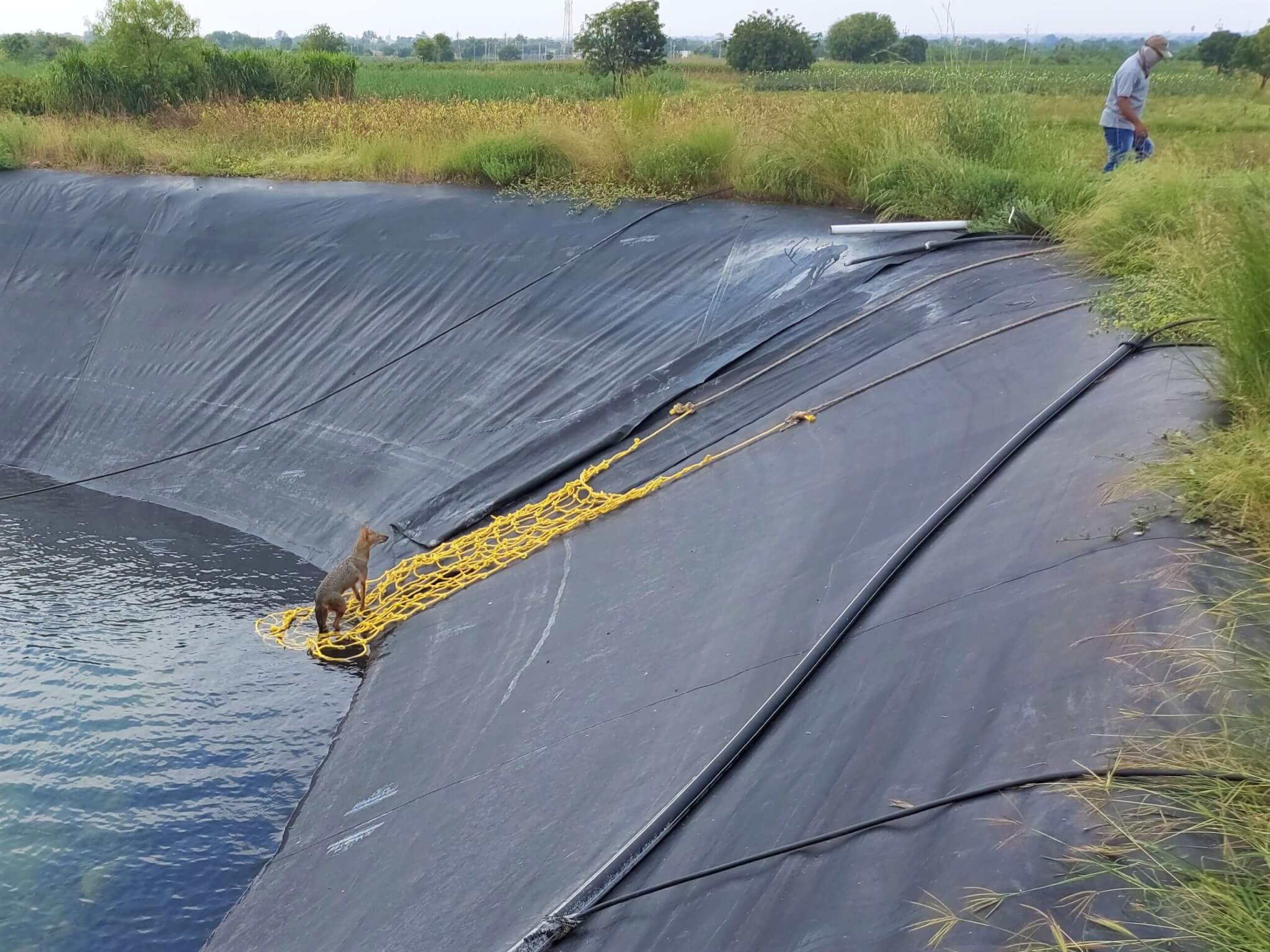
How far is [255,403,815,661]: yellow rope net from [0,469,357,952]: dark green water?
0.52 ft

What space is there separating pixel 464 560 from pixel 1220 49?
104 feet

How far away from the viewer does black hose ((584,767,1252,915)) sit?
Result: 96.0 inches

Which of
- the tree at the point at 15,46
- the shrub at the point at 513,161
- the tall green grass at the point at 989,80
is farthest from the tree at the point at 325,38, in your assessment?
the shrub at the point at 513,161

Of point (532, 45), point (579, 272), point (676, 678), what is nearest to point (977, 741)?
point (676, 678)

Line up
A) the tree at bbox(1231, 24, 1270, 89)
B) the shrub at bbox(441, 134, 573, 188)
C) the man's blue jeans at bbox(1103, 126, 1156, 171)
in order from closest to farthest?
the man's blue jeans at bbox(1103, 126, 1156, 171)
the shrub at bbox(441, 134, 573, 188)
the tree at bbox(1231, 24, 1270, 89)

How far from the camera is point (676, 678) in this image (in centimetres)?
382

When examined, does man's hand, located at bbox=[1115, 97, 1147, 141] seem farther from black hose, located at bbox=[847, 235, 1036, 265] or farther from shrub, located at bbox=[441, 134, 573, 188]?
shrub, located at bbox=[441, 134, 573, 188]

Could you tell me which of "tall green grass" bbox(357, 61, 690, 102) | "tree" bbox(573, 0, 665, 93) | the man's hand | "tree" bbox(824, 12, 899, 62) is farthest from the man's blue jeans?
"tree" bbox(824, 12, 899, 62)

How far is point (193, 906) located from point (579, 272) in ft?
17.1

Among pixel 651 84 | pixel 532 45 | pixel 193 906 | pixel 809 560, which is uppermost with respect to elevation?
pixel 532 45

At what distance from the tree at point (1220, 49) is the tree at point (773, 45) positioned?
36.6 feet

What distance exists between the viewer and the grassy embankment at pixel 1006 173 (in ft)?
7.77

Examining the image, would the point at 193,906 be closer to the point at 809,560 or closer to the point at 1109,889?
the point at 809,560

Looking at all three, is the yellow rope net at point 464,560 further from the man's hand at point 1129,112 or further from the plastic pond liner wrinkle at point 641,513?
the man's hand at point 1129,112
